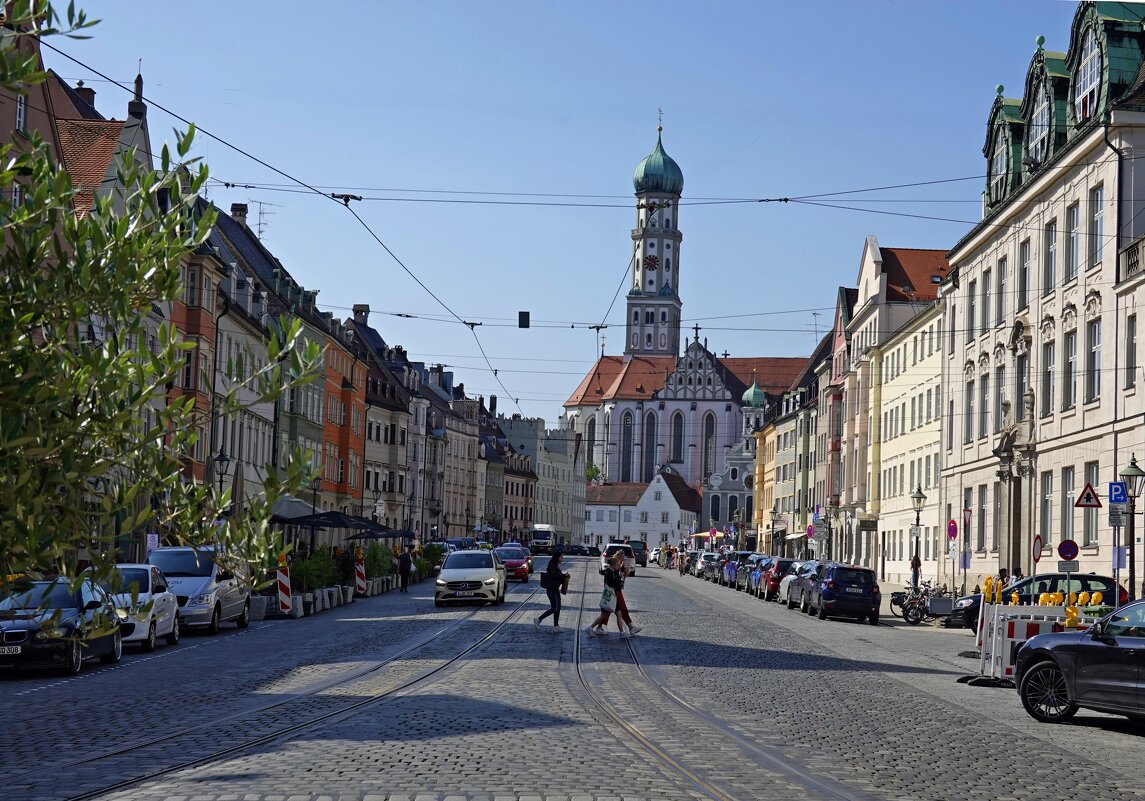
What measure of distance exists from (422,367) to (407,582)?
88.3m

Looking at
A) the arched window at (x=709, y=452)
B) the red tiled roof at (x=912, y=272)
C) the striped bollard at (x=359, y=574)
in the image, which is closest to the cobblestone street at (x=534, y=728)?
the striped bollard at (x=359, y=574)

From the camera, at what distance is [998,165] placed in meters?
52.8

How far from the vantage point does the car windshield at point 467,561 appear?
4220 cm

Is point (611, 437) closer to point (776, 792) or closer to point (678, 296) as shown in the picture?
point (678, 296)

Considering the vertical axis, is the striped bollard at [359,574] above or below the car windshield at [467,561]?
below

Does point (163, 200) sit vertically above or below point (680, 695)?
above

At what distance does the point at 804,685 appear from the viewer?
824 inches

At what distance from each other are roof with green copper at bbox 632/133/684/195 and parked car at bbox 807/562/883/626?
486 ft

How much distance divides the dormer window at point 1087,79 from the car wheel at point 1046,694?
90.3 feet

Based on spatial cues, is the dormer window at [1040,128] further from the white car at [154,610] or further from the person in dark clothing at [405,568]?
the white car at [154,610]

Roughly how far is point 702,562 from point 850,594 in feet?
146

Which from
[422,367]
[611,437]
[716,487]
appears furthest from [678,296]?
[422,367]

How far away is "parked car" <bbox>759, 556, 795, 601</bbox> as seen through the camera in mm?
54656

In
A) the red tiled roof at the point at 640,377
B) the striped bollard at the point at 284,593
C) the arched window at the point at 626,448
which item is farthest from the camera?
the arched window at the point at 626,448
